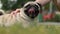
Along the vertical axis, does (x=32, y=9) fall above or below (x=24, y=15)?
above

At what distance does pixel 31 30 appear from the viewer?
4.60m

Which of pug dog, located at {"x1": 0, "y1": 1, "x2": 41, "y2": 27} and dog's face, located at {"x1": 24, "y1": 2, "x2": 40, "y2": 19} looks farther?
dog's face, located at {"x1": 24, "y1": 2, "x2": 40, "y2": 19}

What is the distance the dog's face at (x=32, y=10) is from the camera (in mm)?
8972

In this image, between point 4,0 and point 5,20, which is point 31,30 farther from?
point 4,0

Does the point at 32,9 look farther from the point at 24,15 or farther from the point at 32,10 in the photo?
the point at 24,15

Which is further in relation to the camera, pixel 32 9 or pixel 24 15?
pixel 32 9

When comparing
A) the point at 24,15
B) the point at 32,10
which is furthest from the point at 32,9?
the point at 24,15

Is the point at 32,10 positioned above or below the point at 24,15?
above

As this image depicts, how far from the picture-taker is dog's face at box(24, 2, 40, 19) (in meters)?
8.97

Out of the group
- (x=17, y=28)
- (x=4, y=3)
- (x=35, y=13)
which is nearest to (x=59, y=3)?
(x=35, y=13)

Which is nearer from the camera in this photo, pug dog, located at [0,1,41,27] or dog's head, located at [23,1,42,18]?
pug dog, located at [0,1,41,27]

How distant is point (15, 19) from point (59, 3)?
1.29 m

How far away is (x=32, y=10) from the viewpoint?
30.3 ft

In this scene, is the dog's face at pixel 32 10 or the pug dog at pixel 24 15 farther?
the dog's face at pixel 32 10
